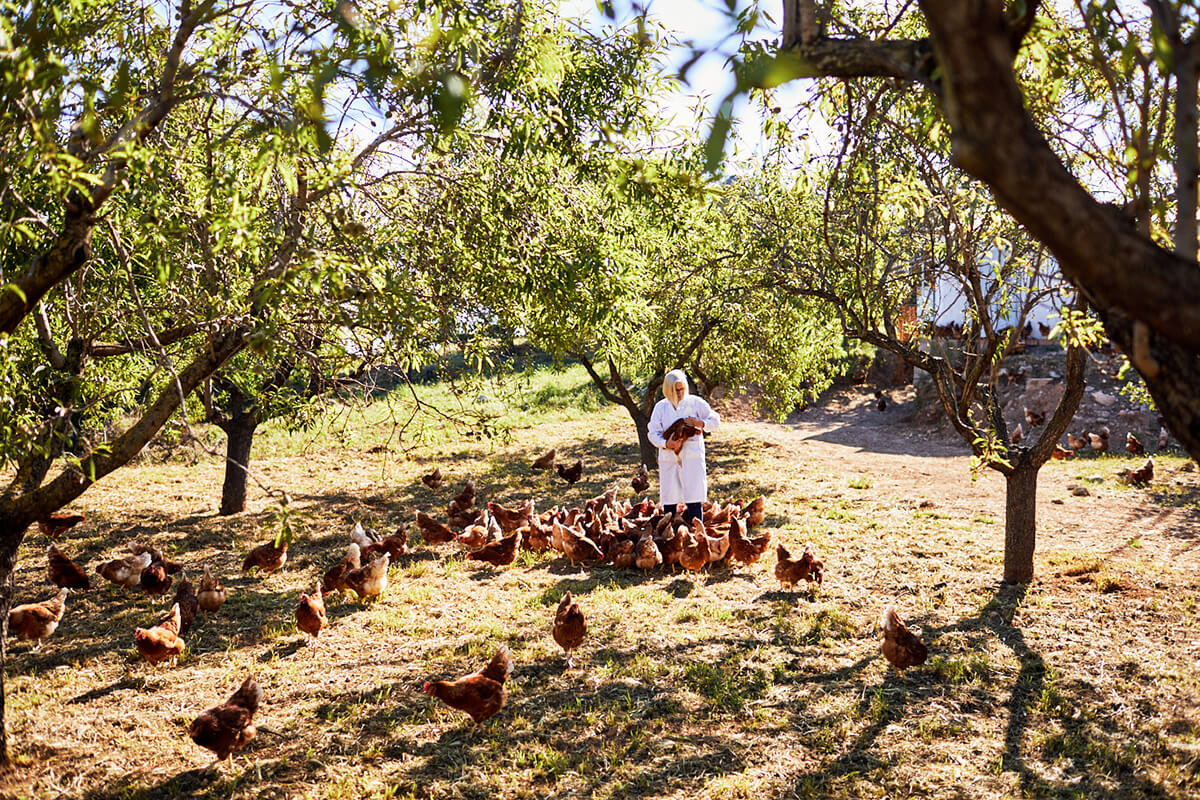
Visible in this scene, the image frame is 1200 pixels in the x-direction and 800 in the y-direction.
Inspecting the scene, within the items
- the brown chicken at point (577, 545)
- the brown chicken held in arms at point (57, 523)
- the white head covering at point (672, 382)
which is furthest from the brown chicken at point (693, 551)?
the brown chicken held in arms at point (57, 523)

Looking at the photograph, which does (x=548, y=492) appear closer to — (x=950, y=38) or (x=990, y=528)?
(x=990, y=528)

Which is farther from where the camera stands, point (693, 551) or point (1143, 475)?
point (1143, 475)

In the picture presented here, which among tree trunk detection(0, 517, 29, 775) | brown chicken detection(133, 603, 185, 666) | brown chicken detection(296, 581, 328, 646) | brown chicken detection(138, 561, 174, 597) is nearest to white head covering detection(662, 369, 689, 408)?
brown chicken detection(296, 581, 328, 646)

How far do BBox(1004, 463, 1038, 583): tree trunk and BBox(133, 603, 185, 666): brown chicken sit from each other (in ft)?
22.5

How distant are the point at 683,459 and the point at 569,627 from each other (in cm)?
319

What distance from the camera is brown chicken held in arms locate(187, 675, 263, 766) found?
4.33 meters

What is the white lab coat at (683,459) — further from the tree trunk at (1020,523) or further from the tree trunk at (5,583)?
the tree trunk at (5,583)

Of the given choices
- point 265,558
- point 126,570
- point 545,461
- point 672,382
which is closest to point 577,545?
point 672,382

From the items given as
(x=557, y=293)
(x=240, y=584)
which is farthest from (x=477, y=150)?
(x=240, y=584)

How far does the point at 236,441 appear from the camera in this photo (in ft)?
36.0

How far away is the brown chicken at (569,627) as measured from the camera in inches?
220

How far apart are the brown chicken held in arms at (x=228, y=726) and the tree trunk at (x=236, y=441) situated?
6.44 meters

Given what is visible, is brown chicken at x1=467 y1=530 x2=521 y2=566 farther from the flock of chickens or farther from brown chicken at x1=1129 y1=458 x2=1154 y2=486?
brown chicken at x1=1129 y1=458 x2=1154 y2=486

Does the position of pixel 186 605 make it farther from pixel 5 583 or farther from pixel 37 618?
pixel 5 583
